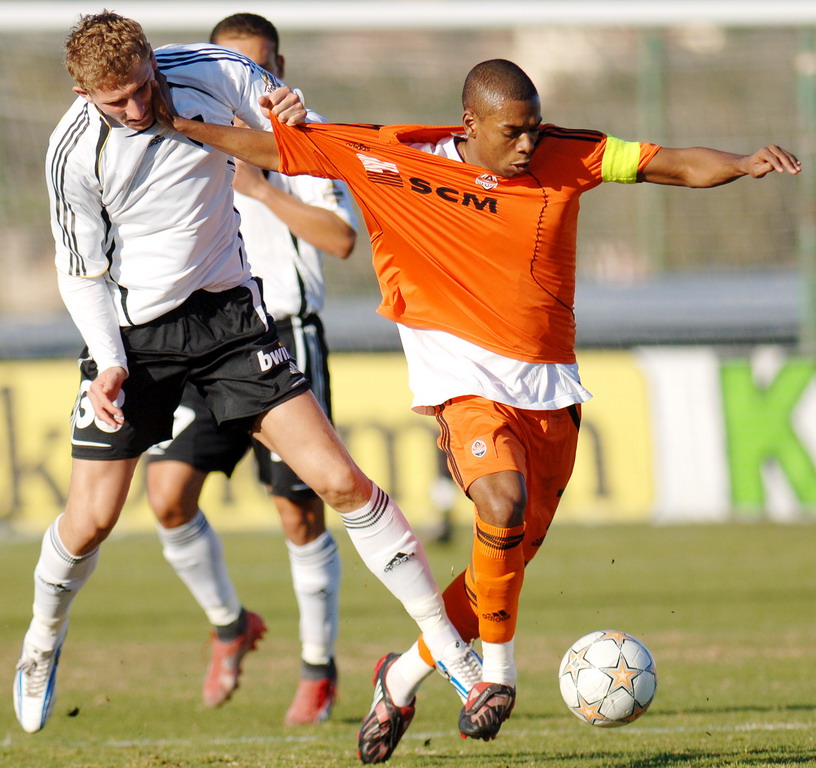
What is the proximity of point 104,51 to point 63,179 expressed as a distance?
55 cm

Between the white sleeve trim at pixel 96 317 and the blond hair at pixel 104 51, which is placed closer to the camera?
the blond hair at pixel 104 51

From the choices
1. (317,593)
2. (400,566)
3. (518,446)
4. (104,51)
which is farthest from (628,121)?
(104,51)

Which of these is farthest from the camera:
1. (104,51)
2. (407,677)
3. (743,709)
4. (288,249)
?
(288,249)

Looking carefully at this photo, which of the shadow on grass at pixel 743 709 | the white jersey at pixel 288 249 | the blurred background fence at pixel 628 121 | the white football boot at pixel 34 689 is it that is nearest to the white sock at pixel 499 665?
the shadow on grass at pixel 743 709

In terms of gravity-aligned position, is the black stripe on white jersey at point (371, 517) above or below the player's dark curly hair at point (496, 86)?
below

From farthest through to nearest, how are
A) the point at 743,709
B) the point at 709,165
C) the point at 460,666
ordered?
the point at 743,709, the point at 460,666, the point at 709,165

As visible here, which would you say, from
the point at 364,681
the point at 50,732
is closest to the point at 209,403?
the point at 50,732

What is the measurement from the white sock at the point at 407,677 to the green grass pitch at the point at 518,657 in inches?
10.4

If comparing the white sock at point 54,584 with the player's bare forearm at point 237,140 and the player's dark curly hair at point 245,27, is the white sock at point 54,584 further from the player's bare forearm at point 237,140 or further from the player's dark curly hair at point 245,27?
the player's dark curly hair at point 245,27

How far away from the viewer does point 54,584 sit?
542cm

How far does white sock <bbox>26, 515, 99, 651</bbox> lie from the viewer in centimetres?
540

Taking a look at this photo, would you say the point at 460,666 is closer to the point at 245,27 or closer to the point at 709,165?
the point at 709,165

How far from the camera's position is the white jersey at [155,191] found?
4895 millimetres

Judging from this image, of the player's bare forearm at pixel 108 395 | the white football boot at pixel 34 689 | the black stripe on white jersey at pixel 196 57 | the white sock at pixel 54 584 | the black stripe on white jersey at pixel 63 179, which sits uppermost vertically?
the black stripe on white jersey at pixel 196 57
